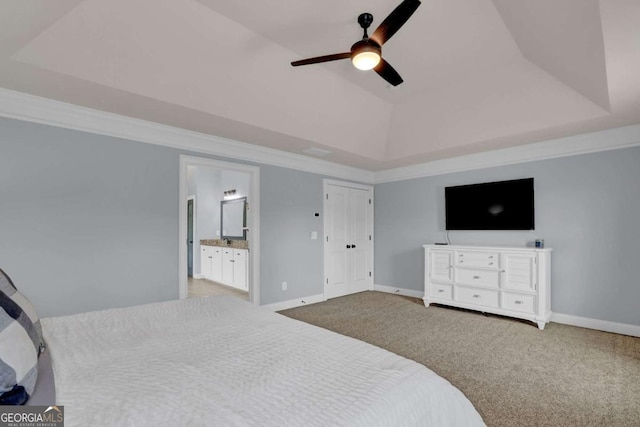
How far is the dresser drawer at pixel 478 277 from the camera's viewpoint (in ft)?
13.0

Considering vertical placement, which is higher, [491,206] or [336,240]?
[491,206]

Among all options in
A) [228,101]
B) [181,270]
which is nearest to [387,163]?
[228,101]

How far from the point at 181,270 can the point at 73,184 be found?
1361 millimetres

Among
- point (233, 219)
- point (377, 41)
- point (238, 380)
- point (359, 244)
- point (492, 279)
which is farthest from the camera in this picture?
point (233, 219)

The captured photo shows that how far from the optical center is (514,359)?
2744 millimetres

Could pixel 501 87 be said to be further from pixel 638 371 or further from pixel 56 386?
pixel 56 386

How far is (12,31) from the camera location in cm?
192

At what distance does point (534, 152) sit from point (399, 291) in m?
3.04

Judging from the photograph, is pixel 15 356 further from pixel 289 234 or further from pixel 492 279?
pixel 492 279

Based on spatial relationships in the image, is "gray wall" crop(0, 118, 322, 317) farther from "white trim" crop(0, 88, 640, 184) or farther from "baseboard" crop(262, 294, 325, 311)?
"baseboard" crop(262, 294, 325, 311)

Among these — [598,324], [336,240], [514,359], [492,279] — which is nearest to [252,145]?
[336,240]

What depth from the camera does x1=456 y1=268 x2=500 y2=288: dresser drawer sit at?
3953mm

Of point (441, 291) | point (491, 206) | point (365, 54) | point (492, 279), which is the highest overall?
point (365, 54)

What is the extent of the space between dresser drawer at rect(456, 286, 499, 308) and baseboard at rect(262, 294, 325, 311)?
2.14m
